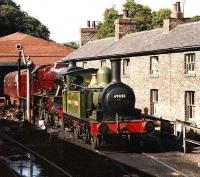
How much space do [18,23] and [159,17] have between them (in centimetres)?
2465

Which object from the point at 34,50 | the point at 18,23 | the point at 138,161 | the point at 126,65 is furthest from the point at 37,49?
the point at 138,161

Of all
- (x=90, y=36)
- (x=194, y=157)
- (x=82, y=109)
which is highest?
(x=90, y=36)

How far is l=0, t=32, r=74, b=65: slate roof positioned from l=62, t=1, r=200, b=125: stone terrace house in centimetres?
2182

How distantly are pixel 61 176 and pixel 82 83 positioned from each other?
295 inches

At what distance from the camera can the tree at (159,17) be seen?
6036 centimetres

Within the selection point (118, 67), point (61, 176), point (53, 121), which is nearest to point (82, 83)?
point (118, 67)

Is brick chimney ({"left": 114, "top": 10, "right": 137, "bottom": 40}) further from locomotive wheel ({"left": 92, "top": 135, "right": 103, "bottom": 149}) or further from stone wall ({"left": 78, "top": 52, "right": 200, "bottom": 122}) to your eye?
locomotive wheel ({"left": 92, "top": 135, "right": 103, "bottom": 149})

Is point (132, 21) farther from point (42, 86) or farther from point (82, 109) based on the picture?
point (82, 109)

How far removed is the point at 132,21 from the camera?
32250mm

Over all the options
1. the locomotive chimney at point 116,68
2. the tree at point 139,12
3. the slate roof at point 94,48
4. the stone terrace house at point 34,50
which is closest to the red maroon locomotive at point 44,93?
the slate roof at point 94,48

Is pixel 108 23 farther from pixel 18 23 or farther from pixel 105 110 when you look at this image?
pixel 105 110

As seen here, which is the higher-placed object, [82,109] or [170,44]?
[170,44]

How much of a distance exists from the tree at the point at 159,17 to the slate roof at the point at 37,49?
50.8 ft

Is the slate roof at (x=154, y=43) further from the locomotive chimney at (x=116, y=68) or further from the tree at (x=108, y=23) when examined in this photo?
the tree at (x=108, y=23)
